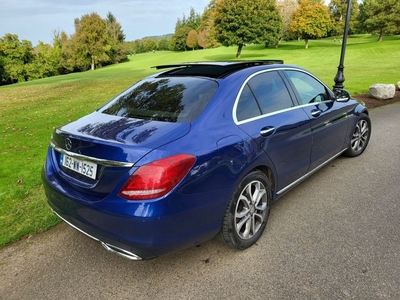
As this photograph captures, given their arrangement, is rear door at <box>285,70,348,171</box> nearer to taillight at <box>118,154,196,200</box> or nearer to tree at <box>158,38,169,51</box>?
taillight at <box>118,154,196,200</box>

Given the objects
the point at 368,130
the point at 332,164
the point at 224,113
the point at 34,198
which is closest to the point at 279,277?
the point at 224,113

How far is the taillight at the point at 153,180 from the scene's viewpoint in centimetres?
208

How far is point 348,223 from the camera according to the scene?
3.17m

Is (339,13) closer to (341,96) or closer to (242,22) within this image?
(242,22)

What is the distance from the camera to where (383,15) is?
155 ft

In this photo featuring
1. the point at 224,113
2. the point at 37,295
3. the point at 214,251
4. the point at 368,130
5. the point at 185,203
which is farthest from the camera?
the point at 368,130

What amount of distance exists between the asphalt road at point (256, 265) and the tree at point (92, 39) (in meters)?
63.2

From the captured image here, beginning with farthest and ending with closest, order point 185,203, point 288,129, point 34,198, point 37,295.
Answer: point 34,198 < point 288,129 < point 37,295 < point 185,203

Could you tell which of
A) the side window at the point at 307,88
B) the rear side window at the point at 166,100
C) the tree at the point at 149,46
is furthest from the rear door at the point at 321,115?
the tree at the point at 149,46

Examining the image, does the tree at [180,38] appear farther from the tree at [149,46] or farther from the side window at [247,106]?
the side window at [247,106]

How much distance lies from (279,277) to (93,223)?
1.52m

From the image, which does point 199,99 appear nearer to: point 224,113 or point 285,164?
point 224,113

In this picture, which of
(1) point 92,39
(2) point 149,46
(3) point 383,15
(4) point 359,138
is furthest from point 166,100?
(2) point 149,46

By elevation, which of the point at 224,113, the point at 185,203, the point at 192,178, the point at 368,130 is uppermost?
the point at 224,113
